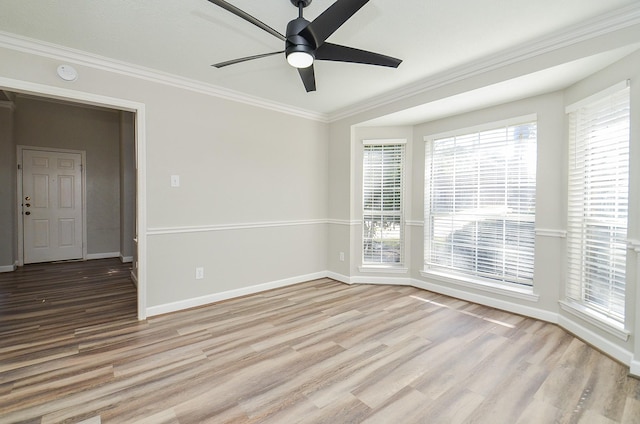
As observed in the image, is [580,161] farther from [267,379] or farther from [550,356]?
[267,379]

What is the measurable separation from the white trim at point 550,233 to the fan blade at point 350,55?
232cm

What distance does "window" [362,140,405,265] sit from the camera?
433 cm

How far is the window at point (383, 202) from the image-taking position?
4.33 metres

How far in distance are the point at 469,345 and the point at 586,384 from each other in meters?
0.75

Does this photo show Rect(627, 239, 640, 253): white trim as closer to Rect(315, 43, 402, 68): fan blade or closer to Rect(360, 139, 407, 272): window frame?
Rect(315, 43, 402, 68): fan blade

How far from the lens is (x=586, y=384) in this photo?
2.00m

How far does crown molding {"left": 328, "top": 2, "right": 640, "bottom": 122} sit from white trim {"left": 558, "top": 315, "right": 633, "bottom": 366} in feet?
7.76

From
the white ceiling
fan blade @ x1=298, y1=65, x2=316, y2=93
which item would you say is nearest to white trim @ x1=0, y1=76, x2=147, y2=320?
the white ceiling

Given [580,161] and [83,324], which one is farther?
[83,324]

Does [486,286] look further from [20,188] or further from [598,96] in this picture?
[20,188]

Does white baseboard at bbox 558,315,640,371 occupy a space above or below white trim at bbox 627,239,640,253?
below

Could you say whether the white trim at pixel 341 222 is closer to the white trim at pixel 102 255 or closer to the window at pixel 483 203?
the window at pixel 483 203

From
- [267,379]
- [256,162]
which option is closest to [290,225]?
[256,162]

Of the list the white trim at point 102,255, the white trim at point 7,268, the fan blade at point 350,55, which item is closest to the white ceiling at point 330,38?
the fan blade at point 350,55
